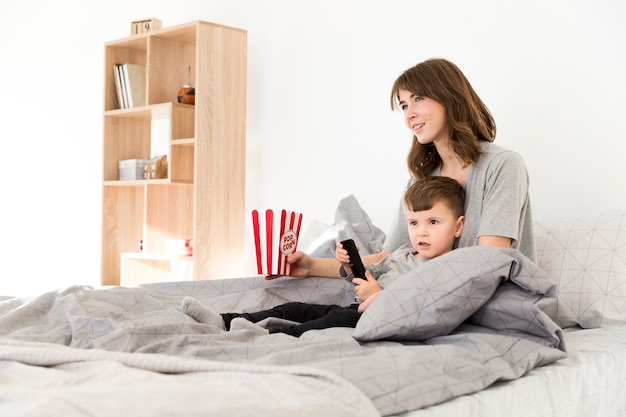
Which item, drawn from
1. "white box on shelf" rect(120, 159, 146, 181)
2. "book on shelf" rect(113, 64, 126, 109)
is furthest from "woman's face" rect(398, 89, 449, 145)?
"book on shelf" rect(113, 64, 126, 109)

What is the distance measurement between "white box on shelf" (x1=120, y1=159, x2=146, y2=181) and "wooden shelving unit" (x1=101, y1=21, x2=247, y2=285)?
7 cm

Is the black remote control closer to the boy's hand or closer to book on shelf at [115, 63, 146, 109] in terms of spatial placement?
the boy's hand

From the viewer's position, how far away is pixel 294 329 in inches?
62.9

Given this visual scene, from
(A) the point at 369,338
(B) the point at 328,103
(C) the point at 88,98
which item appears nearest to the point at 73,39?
(C) the point at 88,98

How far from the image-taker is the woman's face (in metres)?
2.00

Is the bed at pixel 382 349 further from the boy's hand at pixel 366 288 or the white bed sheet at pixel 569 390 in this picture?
the boy's hand at pixel 366 288

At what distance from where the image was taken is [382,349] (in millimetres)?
1312

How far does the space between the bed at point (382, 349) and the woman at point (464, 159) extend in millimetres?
224

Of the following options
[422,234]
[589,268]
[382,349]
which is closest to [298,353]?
[382,349]

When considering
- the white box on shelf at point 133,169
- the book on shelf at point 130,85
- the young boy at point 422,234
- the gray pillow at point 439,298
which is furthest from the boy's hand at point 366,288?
the book on shelf at point 130,85

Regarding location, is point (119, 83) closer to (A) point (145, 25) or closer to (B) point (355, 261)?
(A) point (145, 25)

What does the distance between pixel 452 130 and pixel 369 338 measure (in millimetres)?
801

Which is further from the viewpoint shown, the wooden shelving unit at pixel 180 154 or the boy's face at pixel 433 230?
the wooden shelving unit at pixel 180 154

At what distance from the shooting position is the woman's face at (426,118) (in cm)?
200
